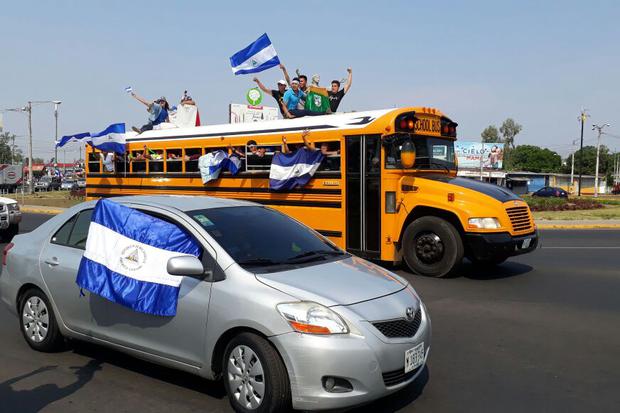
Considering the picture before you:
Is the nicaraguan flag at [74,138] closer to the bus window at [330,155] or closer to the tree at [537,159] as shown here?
the bus window at [330,155]

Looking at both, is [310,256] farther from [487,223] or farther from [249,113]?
[249,113]

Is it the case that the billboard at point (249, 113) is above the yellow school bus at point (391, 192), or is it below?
above

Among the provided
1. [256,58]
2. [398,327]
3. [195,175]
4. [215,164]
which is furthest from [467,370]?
[256,58]

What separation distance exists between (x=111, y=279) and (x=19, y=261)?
1503 mm

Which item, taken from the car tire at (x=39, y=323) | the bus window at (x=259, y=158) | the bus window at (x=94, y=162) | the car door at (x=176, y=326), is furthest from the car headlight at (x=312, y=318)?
the bus window at (x=94, y=162)

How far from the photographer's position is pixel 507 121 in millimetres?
113938

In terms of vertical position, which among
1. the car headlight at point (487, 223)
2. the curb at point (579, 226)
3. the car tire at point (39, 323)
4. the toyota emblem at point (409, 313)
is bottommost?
the curb at point (579, 226)

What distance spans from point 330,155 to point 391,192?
137 cm

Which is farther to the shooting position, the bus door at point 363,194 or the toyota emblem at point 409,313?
the bus door at point 363,194

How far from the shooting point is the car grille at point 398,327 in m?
3.83

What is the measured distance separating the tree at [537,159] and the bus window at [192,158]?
115 meters

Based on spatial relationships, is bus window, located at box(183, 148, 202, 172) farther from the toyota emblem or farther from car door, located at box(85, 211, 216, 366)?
the toyota emblem

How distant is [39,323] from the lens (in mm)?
5430

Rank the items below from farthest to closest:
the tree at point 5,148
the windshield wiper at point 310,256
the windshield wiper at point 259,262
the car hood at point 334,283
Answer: the tree at point 5,148 → the windshield wiper at point 310,256 → the windshield wiper at point 259,262 → the car hood at point 334,283
